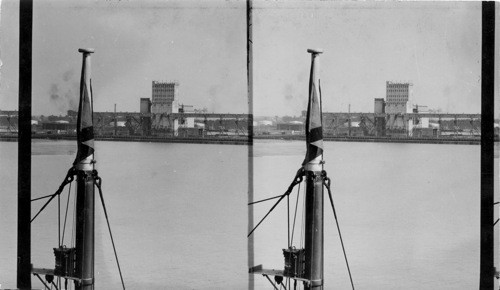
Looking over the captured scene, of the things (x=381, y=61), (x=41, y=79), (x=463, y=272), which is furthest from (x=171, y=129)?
(x=463, y=272)

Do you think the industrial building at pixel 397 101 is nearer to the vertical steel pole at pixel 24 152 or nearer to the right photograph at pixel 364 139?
the right photograph at pixel 364 139

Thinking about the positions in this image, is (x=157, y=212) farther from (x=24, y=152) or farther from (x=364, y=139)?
(x=364, y=139)

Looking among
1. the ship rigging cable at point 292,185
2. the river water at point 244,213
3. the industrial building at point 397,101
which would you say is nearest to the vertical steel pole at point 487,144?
the industrial building at point 397,101

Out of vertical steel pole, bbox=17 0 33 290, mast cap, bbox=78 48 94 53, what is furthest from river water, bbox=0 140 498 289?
mast cap, bbox=78 48 94 53

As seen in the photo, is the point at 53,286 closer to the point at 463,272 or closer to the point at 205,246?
the point at 205,246

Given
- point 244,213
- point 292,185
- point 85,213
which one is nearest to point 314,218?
point 292,185

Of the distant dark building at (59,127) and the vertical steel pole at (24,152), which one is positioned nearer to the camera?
the vertical steel pole at (24,152)
